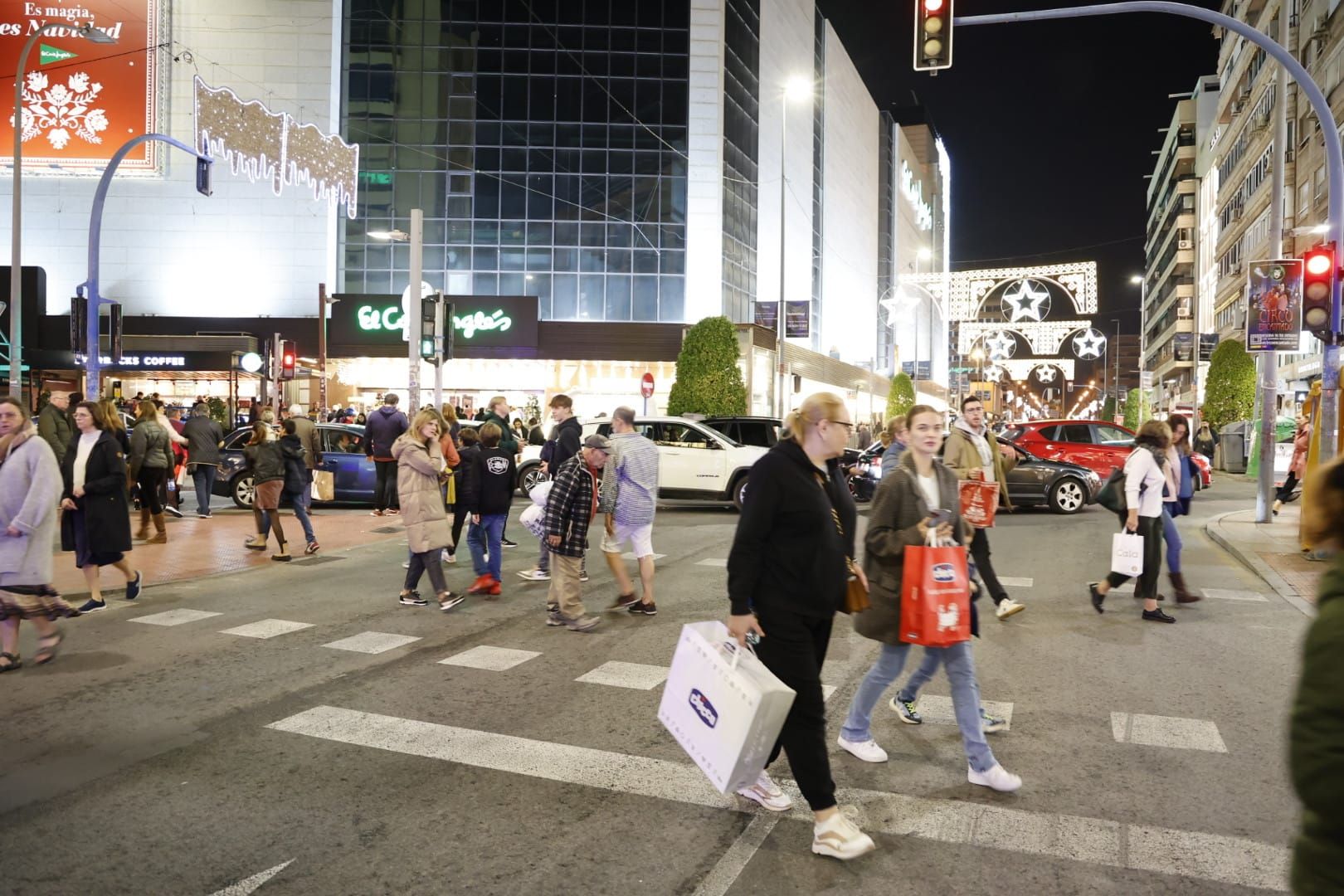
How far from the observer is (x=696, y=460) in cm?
1747

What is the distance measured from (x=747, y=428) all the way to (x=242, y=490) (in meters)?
9.08

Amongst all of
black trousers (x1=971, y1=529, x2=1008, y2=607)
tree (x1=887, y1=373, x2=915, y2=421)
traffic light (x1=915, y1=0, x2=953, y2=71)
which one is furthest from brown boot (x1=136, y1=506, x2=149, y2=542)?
tree (x1=887, y1=373, x2=915, y2=421)

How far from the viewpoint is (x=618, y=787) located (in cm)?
441

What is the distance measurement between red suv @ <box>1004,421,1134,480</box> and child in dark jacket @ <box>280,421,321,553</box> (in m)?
14.4

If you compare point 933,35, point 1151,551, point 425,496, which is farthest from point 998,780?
point 933,35

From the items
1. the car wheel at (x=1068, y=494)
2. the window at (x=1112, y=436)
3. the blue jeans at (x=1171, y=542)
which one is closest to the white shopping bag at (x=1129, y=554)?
the blue jeans at (x=1171, y=542)

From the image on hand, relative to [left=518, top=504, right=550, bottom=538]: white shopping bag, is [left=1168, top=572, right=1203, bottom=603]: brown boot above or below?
below

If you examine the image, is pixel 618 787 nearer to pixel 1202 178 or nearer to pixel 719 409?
pixel 719 409

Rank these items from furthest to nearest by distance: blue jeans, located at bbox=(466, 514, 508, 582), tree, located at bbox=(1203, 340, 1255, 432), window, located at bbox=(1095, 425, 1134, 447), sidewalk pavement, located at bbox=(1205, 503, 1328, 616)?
tree, located at bbox=(1203, 340, 1255, 432) → window, located at bbox=(1095, 425, 1134, 447) → sidewalk pavement, located at bbox=(1205, 503, 1328, 616) → blue jeans, located at bbox=(466, 514, 508, 582)

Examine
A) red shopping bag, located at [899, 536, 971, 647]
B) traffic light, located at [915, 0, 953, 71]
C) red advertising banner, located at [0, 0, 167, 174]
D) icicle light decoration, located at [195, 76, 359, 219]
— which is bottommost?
red shopping bag, located at [899, 536, 971, 647]

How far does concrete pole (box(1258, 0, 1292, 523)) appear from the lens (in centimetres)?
1569

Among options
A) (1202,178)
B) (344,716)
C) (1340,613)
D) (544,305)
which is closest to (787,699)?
(1340,613)

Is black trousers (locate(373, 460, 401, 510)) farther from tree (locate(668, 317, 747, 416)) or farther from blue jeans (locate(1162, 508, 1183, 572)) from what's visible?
tree (locate(668, 317, 747, 416))

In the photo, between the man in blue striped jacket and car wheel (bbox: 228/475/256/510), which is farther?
car wheel (bbox: 228/475/256/510)
